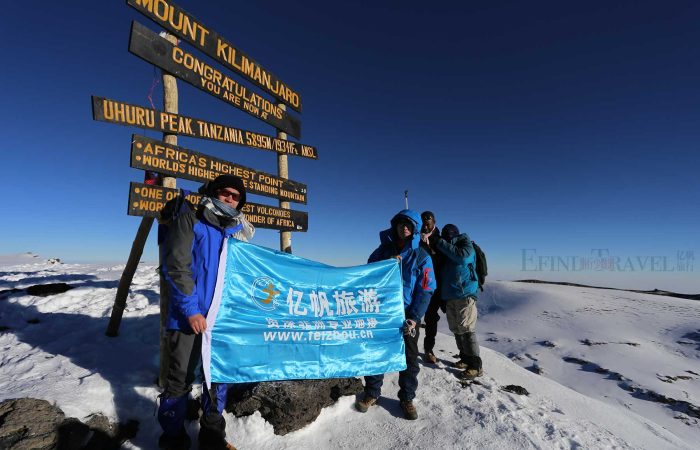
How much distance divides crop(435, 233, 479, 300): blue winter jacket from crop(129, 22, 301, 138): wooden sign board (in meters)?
4.88

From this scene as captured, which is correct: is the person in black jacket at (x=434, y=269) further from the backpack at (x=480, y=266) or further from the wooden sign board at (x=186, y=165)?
the wooden sign board at (x=186, y=165)

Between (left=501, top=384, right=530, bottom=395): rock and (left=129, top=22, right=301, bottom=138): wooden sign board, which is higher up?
(left=129, top=22, right=301, bottom=138): wooden sign board

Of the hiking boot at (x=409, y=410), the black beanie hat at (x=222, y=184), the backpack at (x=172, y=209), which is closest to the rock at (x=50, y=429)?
the backpack at (x=172, y=209)

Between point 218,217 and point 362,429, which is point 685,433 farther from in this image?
point 218,217

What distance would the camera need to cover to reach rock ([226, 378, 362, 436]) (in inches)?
147

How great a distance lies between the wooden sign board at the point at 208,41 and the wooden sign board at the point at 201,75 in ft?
0.87

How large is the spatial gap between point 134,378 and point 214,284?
79.2 inches

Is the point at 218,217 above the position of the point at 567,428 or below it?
above

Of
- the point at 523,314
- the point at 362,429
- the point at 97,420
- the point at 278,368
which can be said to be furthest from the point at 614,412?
the point at 523,314

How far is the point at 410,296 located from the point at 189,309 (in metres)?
2.91

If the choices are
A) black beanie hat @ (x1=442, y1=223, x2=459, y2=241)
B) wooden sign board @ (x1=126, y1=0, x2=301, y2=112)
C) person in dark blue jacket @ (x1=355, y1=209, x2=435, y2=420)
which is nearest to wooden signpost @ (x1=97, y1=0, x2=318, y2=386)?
wooden sign board @ (x1=126, y1=0, x2=301, y2=112)

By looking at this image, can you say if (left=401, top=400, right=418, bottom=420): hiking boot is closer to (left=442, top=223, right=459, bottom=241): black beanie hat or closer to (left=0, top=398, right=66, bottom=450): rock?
(left=442, top=223, right=459, bottom=241): black beanie hat

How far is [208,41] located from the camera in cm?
569

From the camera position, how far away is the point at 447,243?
552 cm
